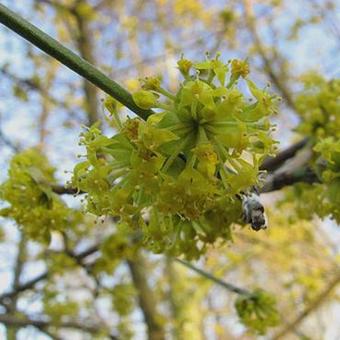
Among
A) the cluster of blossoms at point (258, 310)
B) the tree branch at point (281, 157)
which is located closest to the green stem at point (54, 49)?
the tree branch at point (281, 157)

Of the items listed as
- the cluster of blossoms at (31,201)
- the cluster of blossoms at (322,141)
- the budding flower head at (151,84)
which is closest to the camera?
the budding flower head at (151,84)

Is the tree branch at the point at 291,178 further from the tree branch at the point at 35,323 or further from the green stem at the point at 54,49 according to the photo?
the tree branch at the point at 35,323

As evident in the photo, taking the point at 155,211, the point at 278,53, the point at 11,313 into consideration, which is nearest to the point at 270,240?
the point at 278,53

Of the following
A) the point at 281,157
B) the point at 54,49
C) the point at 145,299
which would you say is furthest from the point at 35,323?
the point at 54,49

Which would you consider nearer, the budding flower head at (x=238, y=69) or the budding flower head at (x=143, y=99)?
the budding flower head at (x=143, y=99)

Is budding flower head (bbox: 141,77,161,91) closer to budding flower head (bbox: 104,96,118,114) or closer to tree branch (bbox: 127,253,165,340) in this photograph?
budding flower head (bbox: 104,96,118,114)

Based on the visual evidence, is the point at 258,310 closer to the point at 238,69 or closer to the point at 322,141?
the point at 322,141

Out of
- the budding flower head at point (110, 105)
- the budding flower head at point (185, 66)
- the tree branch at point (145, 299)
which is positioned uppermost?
the tree branch at point (145, 299)
